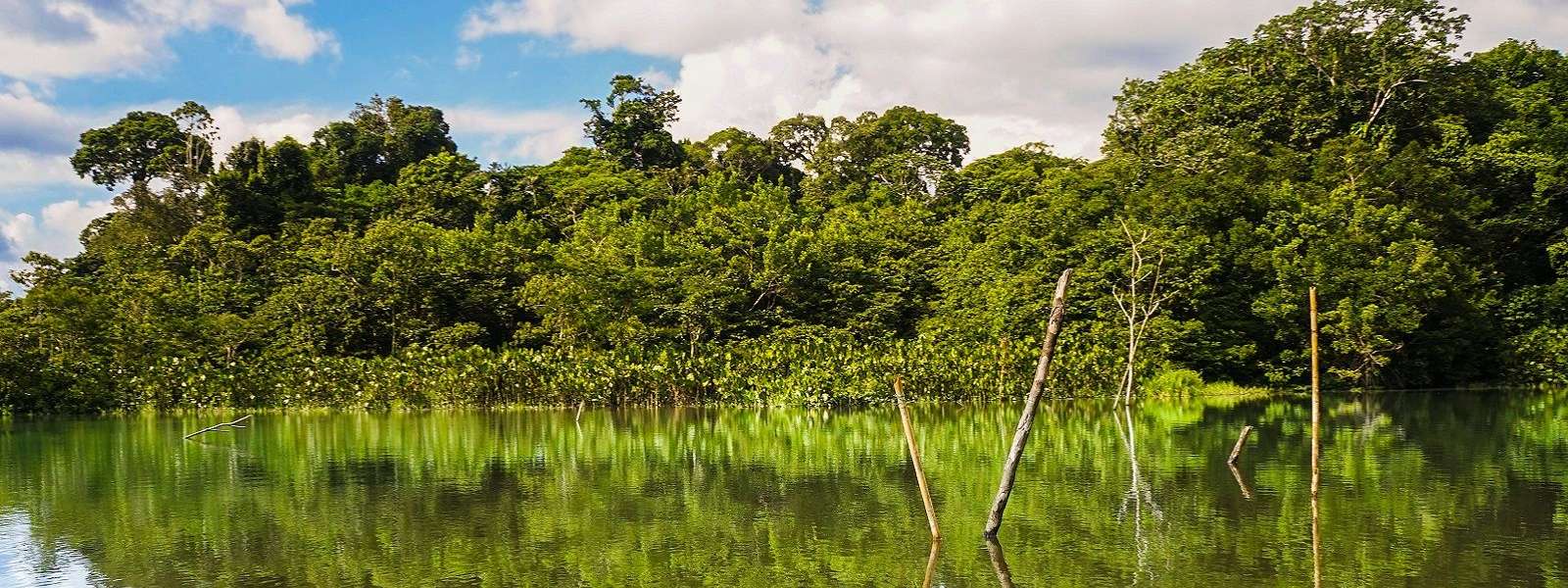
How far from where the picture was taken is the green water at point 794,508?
9.70 metres

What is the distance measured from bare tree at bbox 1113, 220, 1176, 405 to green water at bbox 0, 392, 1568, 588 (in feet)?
28.3

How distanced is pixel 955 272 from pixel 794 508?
83.7 ft

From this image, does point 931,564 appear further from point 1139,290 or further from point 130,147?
point 130,147

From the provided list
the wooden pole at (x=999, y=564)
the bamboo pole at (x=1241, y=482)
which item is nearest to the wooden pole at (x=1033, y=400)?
the wooden pole at (x=999, y=564)

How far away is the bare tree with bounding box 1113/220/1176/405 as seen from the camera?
3139 centimetres

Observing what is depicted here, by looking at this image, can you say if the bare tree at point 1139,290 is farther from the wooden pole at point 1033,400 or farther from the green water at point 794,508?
the wooden pole at point 1033,400

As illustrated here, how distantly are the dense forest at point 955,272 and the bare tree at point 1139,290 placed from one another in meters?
0.13

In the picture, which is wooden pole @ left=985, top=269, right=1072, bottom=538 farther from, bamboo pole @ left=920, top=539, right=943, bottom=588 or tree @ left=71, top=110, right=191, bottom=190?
tree @ left=71, top=110, right=191, bottom=190

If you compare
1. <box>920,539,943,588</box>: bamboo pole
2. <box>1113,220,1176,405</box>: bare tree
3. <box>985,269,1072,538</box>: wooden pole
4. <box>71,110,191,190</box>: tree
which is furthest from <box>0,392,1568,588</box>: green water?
<box>71,110,191,190</box>: tree

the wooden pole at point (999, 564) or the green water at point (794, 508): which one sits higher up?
the wooden pole at point (999, 564)

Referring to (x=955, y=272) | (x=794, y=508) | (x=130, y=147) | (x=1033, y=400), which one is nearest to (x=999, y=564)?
(x=1033, y=400)

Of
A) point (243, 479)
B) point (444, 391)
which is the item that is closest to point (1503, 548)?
point (243, 479)

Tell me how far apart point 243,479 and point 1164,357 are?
24.4m

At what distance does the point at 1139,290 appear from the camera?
3450cm
